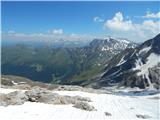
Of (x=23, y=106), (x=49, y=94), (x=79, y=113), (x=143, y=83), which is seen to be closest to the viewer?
(x=79, y=113)

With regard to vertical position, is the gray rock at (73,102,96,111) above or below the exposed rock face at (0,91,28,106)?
below

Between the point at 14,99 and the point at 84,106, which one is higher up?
the point at 14,99

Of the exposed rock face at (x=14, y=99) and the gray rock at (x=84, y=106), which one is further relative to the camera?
the exposed rock face at (x=14, y=99)

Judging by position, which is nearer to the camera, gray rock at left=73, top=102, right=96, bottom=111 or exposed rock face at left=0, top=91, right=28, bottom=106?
gray rock at left=73, top=102, right=96, bottom=111

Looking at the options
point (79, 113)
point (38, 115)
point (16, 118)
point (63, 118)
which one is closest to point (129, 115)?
point (79, 113)

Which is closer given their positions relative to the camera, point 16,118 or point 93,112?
point 16,118

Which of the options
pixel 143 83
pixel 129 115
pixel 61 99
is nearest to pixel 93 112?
pixel 129 115

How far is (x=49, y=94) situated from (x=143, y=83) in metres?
148

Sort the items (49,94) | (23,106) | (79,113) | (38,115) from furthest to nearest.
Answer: (49,94) < (23,106) < (79,113) < (38,115)

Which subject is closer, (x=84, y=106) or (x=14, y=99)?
(x=84, y=106)

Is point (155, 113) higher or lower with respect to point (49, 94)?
lower

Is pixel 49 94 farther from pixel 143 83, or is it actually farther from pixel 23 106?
pixel 143 83

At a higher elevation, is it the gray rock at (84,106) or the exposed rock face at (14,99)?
the exposed rock face at (14,99)

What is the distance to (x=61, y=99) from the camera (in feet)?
146
